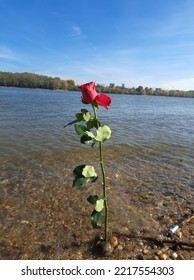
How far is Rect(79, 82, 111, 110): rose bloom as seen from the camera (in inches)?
117

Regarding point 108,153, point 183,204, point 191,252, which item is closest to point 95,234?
point 191,252

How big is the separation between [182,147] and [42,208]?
31.0ft

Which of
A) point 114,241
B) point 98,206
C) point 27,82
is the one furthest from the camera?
point 27,82

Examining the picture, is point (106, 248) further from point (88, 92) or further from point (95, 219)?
point (88, 92)

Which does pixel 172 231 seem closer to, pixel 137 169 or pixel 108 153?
pixel 137 169

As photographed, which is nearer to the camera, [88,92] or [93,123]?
[88,92]

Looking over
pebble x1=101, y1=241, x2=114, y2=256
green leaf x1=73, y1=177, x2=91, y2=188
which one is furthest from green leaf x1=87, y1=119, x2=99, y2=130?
pebble x1=101, y1=241, x2=114, y2=256

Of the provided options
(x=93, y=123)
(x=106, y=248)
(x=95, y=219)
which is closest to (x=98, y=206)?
(x=95, y=219)

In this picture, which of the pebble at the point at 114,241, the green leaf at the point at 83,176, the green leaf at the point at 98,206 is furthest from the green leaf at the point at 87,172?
the pebble at the point at 114,241

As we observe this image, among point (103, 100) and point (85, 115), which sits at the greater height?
point (103, 100)

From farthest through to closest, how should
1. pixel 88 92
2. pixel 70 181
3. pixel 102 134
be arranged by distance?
pixel 70 181 → pixel 102 134 → pixel 88 92

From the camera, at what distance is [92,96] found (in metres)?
2.98

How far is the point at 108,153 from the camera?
425 inches

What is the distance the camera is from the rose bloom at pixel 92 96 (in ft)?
9.74
